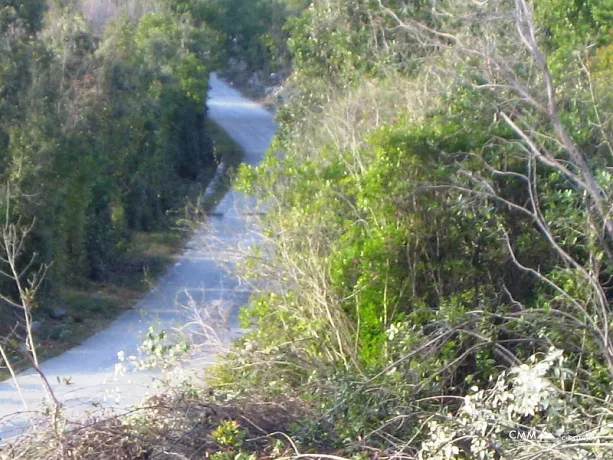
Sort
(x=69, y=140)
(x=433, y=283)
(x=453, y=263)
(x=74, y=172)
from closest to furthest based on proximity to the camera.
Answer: (x=453, y=263) → (x=433, y=283) → (x=69, y=140) → (x=74, y=172)

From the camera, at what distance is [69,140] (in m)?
15.1

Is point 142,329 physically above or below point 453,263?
below

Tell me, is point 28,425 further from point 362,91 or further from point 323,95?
point 323,95

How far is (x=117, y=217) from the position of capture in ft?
67.8

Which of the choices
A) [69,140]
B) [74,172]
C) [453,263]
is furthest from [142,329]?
[453,263]

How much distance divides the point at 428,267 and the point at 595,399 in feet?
9.38

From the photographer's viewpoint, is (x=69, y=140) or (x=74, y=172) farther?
(x=74, y=172)

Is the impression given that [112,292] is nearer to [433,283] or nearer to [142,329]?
[142,329]

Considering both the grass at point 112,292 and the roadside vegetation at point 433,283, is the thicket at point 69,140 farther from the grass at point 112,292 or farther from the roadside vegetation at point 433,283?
the roadside vegetation at point 433,283

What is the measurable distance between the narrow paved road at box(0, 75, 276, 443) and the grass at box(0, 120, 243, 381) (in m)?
0.24

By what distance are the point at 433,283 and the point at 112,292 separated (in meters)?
10.3

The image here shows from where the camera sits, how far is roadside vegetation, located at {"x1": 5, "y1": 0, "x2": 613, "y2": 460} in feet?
18.9

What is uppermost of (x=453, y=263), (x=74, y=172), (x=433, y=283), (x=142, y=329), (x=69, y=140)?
(x=453, y=263)

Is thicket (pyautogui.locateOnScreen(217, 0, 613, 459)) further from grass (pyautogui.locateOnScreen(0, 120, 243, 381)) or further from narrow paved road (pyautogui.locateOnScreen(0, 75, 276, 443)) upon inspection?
grass (pyautogui.locateOnScreen(0, 120, 243, 381))
